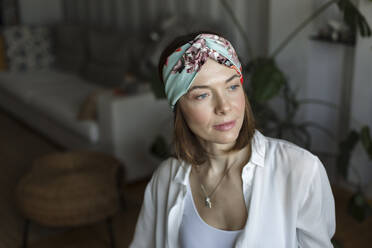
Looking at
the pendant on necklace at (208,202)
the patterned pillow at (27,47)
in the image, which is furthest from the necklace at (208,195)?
the patterned pillow at (27,47)

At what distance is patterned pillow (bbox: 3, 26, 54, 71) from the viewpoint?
5.32m

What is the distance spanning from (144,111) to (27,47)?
9.09 ft

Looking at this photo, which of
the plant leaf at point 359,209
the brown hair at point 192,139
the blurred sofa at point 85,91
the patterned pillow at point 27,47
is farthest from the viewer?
the patterned pillow at point 27,47

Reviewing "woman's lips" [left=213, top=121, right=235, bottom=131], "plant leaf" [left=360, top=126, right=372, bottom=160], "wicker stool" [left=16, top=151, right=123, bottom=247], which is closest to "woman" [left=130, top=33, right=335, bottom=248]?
"woman's lips" [left=213, top=121, right=235, bottom=131]

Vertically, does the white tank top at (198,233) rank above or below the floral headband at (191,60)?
below

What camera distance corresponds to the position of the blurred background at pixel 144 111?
2.45m

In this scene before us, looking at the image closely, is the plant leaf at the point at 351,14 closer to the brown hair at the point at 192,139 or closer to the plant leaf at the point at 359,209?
the plant leaf at the point at 359,209

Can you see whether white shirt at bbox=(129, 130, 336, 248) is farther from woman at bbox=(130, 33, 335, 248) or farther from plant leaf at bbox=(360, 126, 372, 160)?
plant leaf at bbox=(360, 126, 372, 160)

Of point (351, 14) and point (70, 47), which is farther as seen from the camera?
point (70, 47)

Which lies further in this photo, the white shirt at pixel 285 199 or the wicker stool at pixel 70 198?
the wicker stool at pixel 70 198

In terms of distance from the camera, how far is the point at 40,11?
20.0ft

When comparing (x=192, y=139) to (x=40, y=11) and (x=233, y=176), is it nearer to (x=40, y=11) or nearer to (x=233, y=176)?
(x=233, y=176)

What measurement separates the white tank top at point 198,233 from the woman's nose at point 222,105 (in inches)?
11.7

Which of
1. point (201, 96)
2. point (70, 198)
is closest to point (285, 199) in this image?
point (201, 96)
